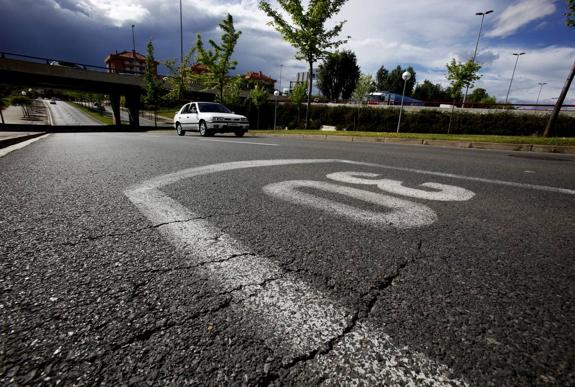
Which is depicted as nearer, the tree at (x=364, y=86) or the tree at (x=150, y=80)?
the tree at (x=150, y=80)

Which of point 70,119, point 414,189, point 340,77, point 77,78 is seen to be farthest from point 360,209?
point 340,77

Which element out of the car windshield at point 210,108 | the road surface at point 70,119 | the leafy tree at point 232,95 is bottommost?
the road surface at point 70,119

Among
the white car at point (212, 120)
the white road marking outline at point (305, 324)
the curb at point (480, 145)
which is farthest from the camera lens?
the white car at point (212, 120)

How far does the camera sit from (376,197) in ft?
8.60

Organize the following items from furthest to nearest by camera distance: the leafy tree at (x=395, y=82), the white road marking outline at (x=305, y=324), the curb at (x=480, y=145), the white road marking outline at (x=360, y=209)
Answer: the leafy tree at (x=395, y=82), the curb at (x=480, y=145), the white road marking outline at (x=360, y=209), the white road marking outline at (x=305, y=324)

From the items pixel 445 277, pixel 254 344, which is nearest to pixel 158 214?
pixel 254 344

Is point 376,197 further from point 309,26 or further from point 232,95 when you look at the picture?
point 232,95

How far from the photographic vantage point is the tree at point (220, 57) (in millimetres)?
25125

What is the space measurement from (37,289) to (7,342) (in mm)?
312

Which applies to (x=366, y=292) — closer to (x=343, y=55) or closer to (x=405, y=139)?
(x=405, y=139)

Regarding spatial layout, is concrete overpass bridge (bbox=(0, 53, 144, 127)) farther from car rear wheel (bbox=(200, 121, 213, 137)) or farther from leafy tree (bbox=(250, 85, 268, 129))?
car rear wheel (bbox=(200, 121, 213, 137))

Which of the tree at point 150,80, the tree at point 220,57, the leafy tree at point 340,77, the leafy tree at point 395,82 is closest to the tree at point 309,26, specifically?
the tree at point 220,57

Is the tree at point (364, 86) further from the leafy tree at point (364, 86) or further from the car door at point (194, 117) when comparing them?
the car door at point (194, 117)

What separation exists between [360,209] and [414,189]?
106 centimetres
